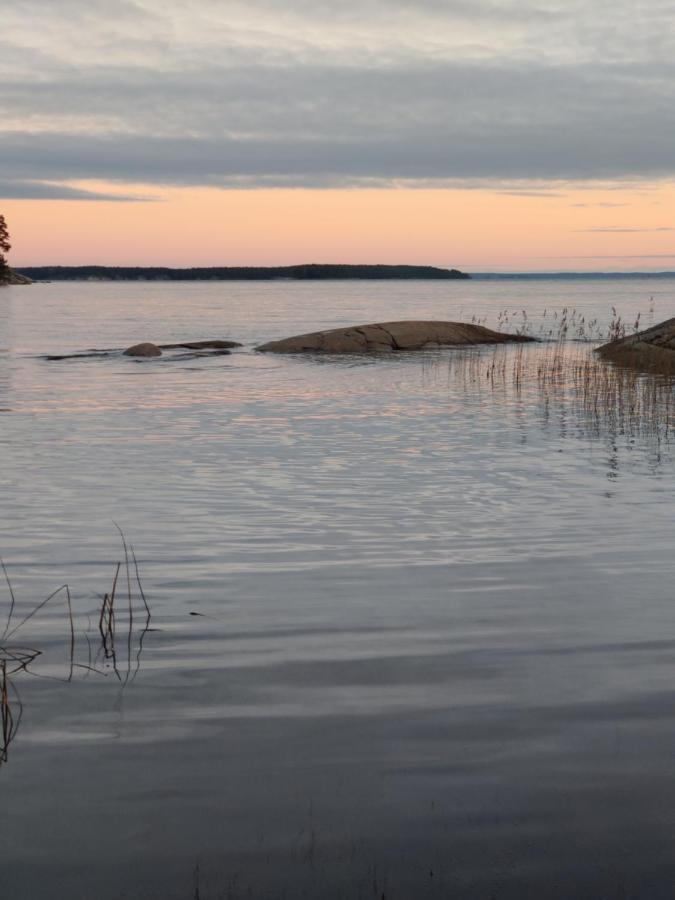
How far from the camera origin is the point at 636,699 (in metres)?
5.24

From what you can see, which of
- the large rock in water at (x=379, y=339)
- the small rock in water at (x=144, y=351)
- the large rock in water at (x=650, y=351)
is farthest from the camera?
the large rock in water at (x=379, y=339)

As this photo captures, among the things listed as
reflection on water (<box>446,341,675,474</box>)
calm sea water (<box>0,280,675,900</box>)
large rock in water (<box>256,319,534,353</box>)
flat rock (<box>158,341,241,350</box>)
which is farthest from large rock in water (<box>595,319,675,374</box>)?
calm sea water (<box>0,280,675,900</box>)

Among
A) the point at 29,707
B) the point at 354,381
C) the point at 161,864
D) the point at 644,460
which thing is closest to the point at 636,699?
the point at 161,864

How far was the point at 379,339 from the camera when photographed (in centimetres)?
3400

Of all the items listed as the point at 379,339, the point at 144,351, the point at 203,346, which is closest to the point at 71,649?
the point at 144,351

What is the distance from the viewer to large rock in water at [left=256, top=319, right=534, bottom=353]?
111 feet

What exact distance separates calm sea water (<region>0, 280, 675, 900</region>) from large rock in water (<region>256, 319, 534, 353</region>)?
2021cm

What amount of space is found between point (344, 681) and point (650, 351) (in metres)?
23.6

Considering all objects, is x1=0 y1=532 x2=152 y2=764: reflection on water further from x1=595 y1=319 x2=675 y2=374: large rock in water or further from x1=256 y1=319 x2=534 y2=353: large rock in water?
x1=256 y1=319 x2=534 y2=353: large rock in water

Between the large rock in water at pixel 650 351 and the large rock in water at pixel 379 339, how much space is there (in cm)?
612

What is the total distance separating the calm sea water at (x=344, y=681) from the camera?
3783mm

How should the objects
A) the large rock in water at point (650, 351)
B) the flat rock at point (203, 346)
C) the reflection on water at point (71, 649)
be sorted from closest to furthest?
the reflection on water at point (71, 649)
the large rock in water at point (650, 351)
the flat rock at point (203, 346)

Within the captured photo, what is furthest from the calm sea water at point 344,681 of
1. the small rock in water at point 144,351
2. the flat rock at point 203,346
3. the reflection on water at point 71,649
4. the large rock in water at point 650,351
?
the flat rock at point 203,346

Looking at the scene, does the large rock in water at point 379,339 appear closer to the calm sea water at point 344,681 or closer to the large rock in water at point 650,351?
the large rock in water at point 650,351
